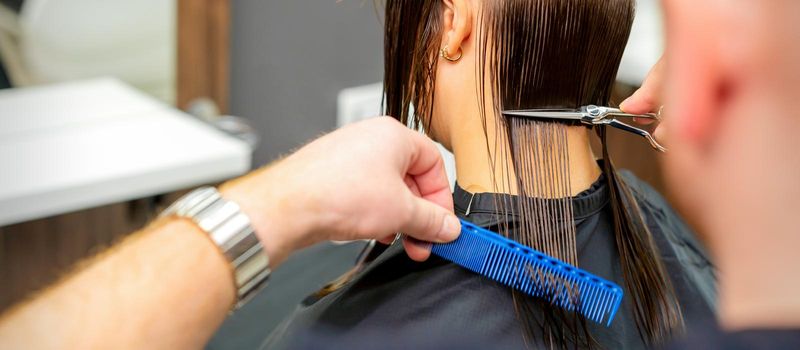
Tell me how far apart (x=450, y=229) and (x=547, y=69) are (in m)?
0.26

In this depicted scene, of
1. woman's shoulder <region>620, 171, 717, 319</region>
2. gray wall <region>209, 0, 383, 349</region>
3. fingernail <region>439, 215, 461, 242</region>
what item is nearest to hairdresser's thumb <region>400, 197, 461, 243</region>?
fingernail <region>439, 215, 461, 242</region>

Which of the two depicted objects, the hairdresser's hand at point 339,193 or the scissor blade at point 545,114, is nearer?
the hairdresser's hand at point 339,193

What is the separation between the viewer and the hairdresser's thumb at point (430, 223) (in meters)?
0.91

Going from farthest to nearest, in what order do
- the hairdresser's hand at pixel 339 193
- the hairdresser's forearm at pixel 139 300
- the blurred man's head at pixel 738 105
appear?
the hairdresser's hand at pixel 339 193
the hairdresser's forearm at pixel 139 300
the blurred man's head at pixel 738 105

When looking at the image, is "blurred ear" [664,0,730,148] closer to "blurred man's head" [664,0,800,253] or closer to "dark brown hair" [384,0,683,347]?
"blurred man's head" [664,0,800,253]

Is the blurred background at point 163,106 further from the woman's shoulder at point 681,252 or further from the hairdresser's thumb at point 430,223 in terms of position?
the hairdresser's thumb at point 430,223

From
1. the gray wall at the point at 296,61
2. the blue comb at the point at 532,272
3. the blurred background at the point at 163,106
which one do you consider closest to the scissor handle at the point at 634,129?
the blue comb at the point at 532,272

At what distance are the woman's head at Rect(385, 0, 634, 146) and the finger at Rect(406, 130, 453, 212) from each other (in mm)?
110

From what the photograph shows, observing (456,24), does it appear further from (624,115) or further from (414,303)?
(414,303)

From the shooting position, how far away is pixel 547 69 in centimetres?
100

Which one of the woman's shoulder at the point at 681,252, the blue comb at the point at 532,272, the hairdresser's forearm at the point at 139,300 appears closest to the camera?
the hairdresser's forearm at the point at 139,300

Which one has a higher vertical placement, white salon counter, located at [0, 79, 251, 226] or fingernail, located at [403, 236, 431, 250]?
fingernail, located at [403, 236, 431, 250]

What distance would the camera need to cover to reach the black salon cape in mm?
942

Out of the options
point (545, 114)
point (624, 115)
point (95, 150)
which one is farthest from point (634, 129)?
point (95, 150)
